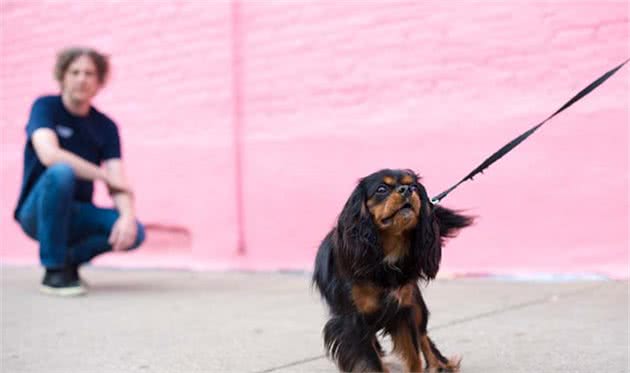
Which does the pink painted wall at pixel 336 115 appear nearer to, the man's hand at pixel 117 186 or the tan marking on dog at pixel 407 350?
the man's hand at pixel 117 186

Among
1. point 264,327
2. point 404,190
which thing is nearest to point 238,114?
point 264,327

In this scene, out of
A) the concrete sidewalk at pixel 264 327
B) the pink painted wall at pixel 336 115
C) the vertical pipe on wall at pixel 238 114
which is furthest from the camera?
the vertical pipe on wall at pixel 238 114

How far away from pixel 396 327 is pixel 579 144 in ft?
9.22

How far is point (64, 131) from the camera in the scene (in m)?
5.52

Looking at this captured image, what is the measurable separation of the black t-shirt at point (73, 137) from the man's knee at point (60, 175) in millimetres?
250

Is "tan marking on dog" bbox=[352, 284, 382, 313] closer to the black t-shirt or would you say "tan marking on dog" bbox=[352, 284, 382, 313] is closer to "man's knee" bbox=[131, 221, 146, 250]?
"man's knee" bbox=[131, 221, 146, 250]

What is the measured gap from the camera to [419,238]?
304cm

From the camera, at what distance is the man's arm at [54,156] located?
5.27 m

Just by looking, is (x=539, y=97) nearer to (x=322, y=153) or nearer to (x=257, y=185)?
(x=322, y=153)

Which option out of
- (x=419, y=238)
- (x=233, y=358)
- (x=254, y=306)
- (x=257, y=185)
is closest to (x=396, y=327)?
(x=419, y=238)

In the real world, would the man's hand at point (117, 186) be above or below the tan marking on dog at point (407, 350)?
above

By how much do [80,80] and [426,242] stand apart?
10.4 ft

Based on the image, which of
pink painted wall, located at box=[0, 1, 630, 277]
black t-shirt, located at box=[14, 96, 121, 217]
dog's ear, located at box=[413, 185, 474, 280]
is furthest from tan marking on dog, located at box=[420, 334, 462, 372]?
black t-shirt, located at box=[14, 96, 121, 217]

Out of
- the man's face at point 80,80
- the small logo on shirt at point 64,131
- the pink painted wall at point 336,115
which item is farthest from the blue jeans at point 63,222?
the pink painted wall at point 336,115
